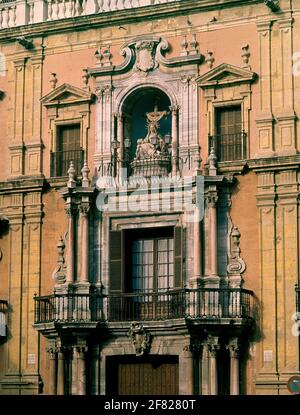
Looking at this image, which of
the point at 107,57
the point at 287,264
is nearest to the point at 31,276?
the point at 107,57

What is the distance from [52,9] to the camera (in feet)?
101

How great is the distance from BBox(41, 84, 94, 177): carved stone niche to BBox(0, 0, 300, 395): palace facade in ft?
0.13

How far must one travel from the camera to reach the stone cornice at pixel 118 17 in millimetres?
28656

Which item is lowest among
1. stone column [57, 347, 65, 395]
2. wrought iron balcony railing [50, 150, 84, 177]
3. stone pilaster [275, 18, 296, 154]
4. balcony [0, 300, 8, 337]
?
stone column [57, 347, 65, 395]

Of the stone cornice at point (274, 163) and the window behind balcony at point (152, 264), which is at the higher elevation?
the stone cornice at point (274, 163)

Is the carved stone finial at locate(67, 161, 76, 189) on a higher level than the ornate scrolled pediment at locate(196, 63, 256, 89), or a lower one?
lower

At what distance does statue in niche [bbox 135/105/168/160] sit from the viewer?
28.8 m

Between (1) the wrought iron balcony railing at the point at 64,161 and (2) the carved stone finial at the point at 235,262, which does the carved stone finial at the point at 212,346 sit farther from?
(1) the wrought iron balcony railing at the point at 64,161

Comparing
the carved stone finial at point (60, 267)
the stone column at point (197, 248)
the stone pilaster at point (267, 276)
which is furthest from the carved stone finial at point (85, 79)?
the stone pilaster at point (267, 276)

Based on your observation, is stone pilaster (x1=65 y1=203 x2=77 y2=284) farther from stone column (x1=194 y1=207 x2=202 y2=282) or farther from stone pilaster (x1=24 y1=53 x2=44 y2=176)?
stone column (x1=194 y1=207 x2=202 y2=282)

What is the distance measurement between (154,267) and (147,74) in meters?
5.22

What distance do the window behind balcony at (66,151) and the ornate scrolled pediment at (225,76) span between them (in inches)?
154

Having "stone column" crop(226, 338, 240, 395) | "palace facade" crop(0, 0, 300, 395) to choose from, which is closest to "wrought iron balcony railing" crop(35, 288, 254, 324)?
"palace facade" crop(0, 0, 300, 395)

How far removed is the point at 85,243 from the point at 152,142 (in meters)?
3.24
